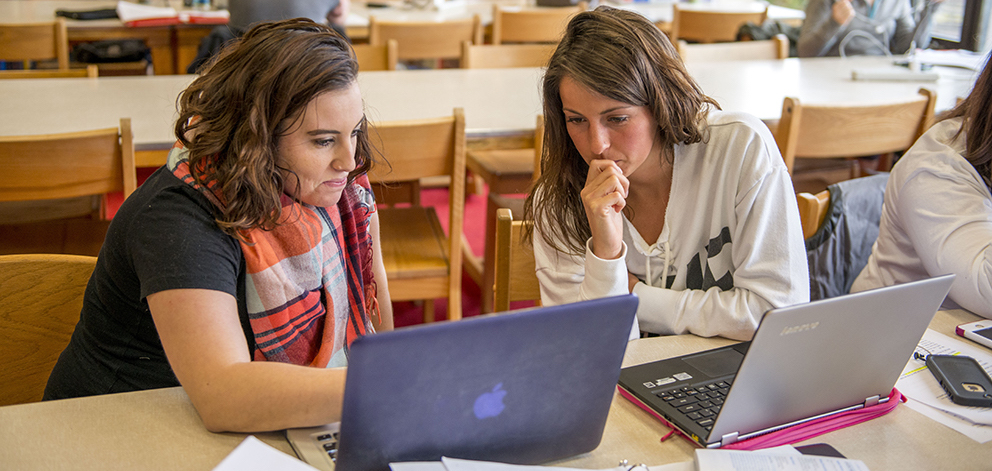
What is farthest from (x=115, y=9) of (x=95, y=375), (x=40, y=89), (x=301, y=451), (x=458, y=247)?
(x=301, y=451)

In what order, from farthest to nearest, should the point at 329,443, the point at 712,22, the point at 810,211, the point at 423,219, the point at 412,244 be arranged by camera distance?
1. the point at 712,22
2. the point at 423,219
3. the point at 412,244
4. the point at 810,211
5. the point at 329,443

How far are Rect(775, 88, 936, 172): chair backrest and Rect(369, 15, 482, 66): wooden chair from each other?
66.0 inches

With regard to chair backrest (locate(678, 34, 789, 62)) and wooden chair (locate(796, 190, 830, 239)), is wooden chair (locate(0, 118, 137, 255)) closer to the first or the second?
wooden chair (locate(796, 190, 830, 239))

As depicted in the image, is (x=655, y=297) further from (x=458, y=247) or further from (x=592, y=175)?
(x=458, y=247)

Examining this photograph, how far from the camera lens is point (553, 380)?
0.80 m

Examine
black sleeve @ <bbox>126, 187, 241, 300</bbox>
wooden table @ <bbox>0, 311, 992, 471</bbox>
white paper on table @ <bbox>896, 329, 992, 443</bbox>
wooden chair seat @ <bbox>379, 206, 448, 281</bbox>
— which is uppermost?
black sleeve @ <bbox>126, 187, 241, 300</bbox>

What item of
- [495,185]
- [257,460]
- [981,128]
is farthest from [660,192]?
[495,185]

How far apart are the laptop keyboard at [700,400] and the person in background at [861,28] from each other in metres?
3.04

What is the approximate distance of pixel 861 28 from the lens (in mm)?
3641

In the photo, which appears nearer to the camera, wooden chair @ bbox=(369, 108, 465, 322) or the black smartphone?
the black smartphone

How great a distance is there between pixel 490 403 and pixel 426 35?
9.29ft

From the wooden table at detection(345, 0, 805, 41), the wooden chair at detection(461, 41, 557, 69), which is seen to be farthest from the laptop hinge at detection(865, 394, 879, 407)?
the wooden table at detection(345, 0, 805, 41)

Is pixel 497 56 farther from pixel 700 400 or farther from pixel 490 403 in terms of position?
pixel 490 403

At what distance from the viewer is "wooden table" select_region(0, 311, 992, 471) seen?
868 mm
